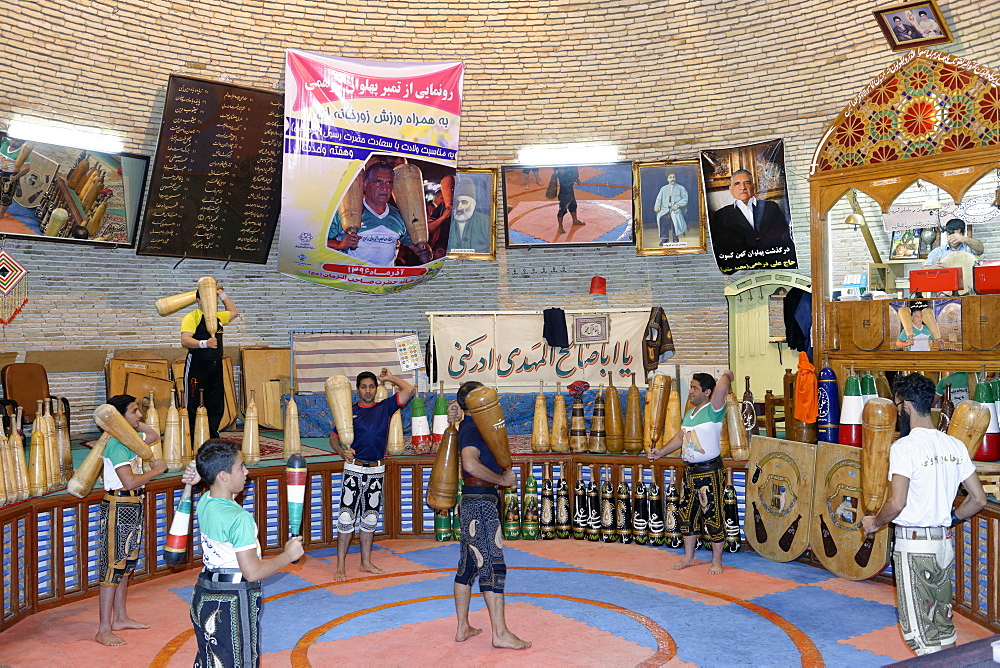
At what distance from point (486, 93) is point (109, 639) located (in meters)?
9.71

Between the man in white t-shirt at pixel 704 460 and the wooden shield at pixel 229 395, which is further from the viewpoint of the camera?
the wooden shield at pixel 229 395

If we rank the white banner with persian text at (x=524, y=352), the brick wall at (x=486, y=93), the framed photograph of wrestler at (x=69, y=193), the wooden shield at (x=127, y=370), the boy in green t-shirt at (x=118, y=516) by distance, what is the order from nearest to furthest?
the boy in green t-shirt at (x=118, y=516)
the framed photograph of wrestler at (x=69, y=193)
the brick wall at (x=486, y=93)
the wooden shield at (x=127, y=370)
the white banner with persian text at (x=524, y=352)

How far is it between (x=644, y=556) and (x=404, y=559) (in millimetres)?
2345

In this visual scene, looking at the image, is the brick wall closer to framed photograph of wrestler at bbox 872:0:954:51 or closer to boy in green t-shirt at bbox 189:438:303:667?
framed photograph of wrestler at bbox 872:0:954:51

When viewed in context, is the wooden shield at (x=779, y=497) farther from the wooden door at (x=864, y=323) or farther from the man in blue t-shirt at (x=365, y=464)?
the man in blue t-shirt at (x=365, y=464)

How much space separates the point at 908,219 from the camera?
8852 millimetres

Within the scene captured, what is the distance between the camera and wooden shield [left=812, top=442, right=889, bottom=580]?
23.7 ft

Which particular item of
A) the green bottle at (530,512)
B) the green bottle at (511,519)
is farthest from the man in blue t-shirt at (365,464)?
the green bottle at (530,512)

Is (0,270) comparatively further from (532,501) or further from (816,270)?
(816,270)

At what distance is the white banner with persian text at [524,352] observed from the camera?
12375 mm

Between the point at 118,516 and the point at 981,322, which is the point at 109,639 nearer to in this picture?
the point at 118,516

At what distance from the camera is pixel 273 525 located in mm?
8719

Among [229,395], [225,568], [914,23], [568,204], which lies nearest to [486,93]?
[568,204]

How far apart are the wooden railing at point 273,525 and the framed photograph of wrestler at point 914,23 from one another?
17.1 feet
